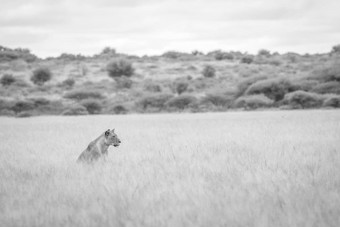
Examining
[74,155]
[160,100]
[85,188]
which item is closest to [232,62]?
[160,100]

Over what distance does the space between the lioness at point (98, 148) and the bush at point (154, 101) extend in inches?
1133

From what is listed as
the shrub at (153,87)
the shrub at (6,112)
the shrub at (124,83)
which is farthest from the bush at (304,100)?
the shrub at (6,112)

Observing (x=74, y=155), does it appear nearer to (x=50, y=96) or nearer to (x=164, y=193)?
(x=164, y=193)

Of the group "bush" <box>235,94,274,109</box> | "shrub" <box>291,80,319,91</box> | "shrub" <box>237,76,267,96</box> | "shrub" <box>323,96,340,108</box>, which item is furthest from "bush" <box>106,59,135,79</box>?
"shrub" <box>323,96,340,108</box>

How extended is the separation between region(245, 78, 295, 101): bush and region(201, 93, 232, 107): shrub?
236 centimetres

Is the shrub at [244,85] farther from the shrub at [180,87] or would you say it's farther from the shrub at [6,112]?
the shrub at [6,112]

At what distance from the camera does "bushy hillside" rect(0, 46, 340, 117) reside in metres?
36.5

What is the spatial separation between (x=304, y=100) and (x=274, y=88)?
401 centimetres

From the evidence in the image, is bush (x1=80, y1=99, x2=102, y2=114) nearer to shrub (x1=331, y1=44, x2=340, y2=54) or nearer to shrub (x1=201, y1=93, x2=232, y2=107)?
shrub (x1=201, y1=93, x2=232, y2=107)

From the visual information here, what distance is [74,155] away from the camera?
1059 cm

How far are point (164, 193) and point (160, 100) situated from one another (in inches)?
1293

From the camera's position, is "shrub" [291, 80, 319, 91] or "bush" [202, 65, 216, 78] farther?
"bush" [202, 65, 216, 78]

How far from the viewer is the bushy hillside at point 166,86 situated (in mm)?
36531

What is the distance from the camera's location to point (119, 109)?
1502 inches
